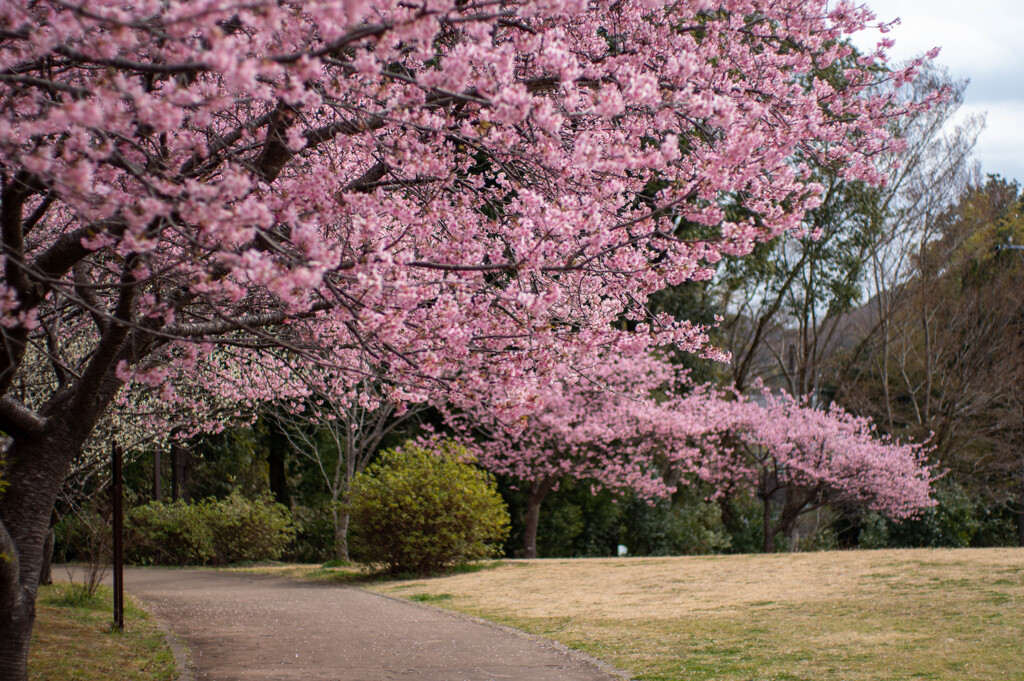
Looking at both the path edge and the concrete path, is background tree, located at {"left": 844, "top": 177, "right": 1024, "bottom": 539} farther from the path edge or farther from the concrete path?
the concrete path

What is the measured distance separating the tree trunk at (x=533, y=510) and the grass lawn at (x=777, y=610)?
391 cm

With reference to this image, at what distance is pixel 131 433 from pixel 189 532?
280 inches

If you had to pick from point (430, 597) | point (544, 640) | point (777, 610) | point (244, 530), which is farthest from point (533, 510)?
point (544, 640)

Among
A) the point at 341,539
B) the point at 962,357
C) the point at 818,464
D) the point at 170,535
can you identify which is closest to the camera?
the point at 341,539

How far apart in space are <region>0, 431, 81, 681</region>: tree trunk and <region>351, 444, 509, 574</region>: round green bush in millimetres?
8642

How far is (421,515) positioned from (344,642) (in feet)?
20.1

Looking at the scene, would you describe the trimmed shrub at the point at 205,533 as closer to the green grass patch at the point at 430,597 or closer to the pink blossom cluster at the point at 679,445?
the pink blossom cluster at the point at 679,445

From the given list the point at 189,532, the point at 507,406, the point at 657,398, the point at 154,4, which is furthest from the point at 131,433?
the point at 657,398

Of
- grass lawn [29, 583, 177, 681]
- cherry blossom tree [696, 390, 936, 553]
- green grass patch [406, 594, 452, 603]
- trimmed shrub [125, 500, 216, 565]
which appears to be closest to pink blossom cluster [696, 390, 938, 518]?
cherry blossom tree [696, 390, 936, 553]

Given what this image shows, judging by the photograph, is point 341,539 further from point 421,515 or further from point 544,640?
point 544,640

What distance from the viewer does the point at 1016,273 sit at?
84.4ft

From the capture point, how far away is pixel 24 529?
5.76m

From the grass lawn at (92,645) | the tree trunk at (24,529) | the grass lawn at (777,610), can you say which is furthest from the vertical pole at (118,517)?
the grass lawn at (777,610)

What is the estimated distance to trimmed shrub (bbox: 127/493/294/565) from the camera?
18984mm
